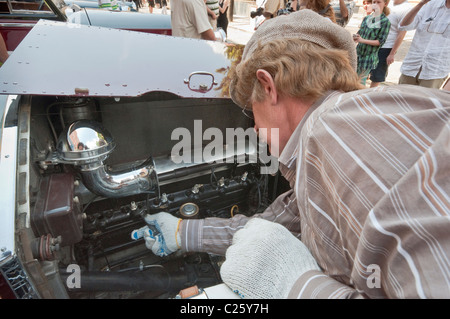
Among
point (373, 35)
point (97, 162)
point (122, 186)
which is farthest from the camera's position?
point (373, 35)

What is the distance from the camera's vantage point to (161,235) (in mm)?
1443

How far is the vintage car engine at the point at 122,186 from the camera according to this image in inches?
45.5

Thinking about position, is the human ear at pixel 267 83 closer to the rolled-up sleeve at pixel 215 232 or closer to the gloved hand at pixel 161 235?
the rolled-up sleeve at pixel 215 232

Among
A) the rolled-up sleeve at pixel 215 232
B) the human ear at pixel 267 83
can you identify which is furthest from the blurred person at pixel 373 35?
the human ear at pixel 267 83

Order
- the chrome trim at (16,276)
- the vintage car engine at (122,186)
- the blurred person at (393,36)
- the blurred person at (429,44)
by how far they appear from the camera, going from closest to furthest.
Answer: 1. the chrome trim at (16,276)
2. the vintage car engine at (122,186)
3. the blurred person at (429,44)
4. the blurred person at (393,36)

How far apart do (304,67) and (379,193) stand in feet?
1.72

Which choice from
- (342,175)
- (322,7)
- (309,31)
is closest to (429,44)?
(322,7)

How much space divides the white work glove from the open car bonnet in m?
0.87

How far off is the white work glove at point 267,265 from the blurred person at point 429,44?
3764 millimetres

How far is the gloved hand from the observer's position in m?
1.43

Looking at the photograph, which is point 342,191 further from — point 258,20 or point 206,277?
point 258,20

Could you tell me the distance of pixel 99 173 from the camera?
1.32 m

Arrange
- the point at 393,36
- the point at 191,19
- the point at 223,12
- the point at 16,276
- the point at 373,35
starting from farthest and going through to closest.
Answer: the point at 223,12, the point at 393,36, the point at 373,35, the point at 191,19, the point at 16,276

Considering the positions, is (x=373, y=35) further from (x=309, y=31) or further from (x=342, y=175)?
(x=342, y=175)
